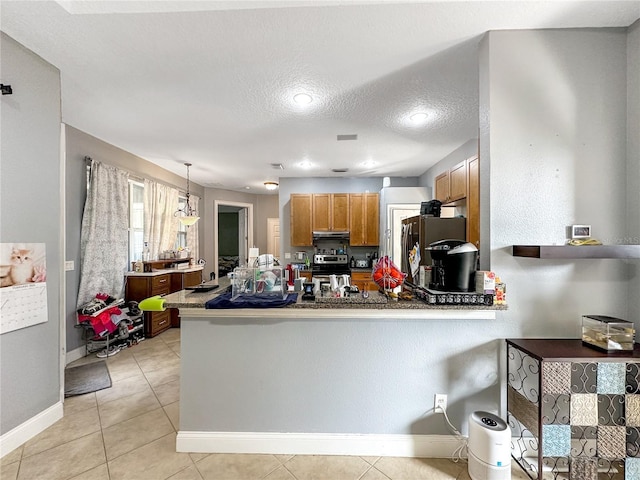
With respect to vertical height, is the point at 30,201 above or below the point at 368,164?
below

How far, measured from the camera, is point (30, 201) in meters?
1.99

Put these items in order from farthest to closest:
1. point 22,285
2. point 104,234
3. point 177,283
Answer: point 177,283 → point 104,234 → point 22,285

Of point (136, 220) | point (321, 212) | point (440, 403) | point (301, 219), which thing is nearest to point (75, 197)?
point (136, 220)

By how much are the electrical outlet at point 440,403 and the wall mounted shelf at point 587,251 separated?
103cm

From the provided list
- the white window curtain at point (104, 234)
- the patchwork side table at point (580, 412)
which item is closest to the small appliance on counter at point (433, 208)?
the patchwork side table at point (580, 412)

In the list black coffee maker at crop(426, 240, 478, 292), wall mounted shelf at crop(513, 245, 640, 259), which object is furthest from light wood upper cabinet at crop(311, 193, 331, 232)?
wall mounted shelf at crop(513, 245, 640, 259)

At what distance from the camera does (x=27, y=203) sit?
1971 millimetres

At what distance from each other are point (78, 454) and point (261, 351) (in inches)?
53.5

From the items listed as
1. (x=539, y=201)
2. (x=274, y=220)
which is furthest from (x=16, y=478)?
(x=274, y=220)

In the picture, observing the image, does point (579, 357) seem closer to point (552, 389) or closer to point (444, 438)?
point (552, 389)

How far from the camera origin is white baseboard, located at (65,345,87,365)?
10.5ft

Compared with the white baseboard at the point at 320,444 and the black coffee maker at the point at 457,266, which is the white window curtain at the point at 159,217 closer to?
the white baseboard at the point at 320,444

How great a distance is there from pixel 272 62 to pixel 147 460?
9.06ft

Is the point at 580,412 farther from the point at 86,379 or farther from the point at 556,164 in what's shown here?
the point at 86,379
